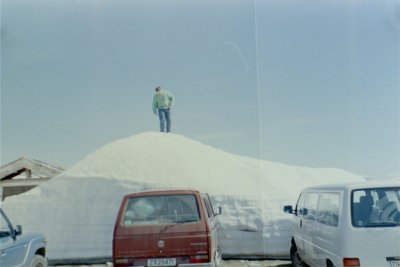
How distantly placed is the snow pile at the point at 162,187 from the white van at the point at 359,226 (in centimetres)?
295

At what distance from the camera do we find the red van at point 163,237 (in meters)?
5.80

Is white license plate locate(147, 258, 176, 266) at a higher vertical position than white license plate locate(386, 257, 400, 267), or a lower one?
lower

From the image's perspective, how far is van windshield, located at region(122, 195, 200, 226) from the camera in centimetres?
611

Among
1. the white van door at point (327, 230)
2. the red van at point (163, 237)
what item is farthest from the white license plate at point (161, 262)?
the white van door at point (327, 230)

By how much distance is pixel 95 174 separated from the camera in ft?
31.6

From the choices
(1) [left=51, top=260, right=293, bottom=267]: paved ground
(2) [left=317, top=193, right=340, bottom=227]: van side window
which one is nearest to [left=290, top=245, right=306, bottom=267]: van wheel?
(1) [left=51, top=260, right=293, bottom=267]: paved ground

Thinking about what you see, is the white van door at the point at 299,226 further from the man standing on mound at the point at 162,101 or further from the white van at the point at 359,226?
the man standing on mound at the point at 162,101

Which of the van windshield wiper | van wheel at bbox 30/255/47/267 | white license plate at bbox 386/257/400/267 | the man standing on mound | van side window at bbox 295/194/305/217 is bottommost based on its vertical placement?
van wheel at bbox 30/255/47/267

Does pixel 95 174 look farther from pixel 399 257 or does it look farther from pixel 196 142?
pixel 399 257

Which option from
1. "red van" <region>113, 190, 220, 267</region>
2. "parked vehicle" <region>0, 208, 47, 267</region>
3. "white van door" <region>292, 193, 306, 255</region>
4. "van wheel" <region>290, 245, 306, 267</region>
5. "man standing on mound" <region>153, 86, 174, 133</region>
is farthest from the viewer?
"man standing on mound" <region>153, 86, 174, 133</region>

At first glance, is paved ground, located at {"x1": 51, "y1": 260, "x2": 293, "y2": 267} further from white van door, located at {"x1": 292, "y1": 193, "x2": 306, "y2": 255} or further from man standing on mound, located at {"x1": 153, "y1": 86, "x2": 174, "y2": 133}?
man standing on mound, located at {"x1": 153, "y1": 86, "x2": 174, "y2": 133}

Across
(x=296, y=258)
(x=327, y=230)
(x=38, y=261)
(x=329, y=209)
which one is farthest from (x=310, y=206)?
(x=38, y=261)

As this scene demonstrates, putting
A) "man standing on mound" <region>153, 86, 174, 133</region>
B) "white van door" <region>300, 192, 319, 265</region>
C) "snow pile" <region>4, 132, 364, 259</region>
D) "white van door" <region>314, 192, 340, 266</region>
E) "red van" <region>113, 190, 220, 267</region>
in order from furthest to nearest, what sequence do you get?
"snow pile" <region>4, 132, 364, 259</region> → "man standing on mound" <region>153, 86, 174, 133</region> → "white van door" <region>300, 192, 319, 265</region> → "red van" <region>113, 190, 220, 267</region> → "white van door" <region>314, 192, 340, 266</region>

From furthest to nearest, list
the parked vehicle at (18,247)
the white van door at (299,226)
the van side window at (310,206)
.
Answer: the white van door at (299,226) < the van side window at (310,206) < the parked vehicle at (18,247)
